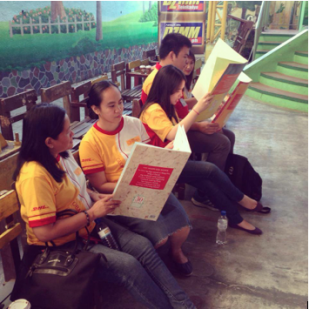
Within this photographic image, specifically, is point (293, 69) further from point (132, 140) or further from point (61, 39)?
point (132, 140)

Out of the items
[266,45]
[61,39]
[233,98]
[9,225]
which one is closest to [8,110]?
[9,225]

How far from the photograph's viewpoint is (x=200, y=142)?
2.79 metres

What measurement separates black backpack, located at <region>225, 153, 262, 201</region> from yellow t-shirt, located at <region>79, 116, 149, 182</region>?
1.24m

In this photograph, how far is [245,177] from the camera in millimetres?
2906

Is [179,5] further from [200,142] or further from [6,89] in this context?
[200,142]


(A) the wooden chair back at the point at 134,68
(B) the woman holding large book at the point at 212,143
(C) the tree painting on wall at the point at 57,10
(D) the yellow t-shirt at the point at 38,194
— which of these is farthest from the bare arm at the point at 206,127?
(C) the tree painting on wall at the point at 57,10

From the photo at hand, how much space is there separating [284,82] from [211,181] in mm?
5120

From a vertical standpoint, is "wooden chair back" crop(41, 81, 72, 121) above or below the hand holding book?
below

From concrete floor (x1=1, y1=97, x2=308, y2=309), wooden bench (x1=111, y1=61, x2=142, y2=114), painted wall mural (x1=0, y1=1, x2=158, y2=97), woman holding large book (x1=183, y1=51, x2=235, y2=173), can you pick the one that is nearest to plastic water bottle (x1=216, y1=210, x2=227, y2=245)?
concrete floor (x1=1, y1=97, x2=308, y2=309)

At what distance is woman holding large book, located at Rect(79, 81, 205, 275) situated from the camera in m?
1.81

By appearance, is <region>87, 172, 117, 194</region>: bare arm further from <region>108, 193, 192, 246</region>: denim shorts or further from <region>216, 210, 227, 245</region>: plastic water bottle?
<region>216, 210, 227, 245</region>: plastic water bottle

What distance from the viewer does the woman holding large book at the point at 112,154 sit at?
181cm

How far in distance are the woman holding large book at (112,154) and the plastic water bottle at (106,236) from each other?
0.22 m

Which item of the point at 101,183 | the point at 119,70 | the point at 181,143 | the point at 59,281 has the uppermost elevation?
the point at 181,143
